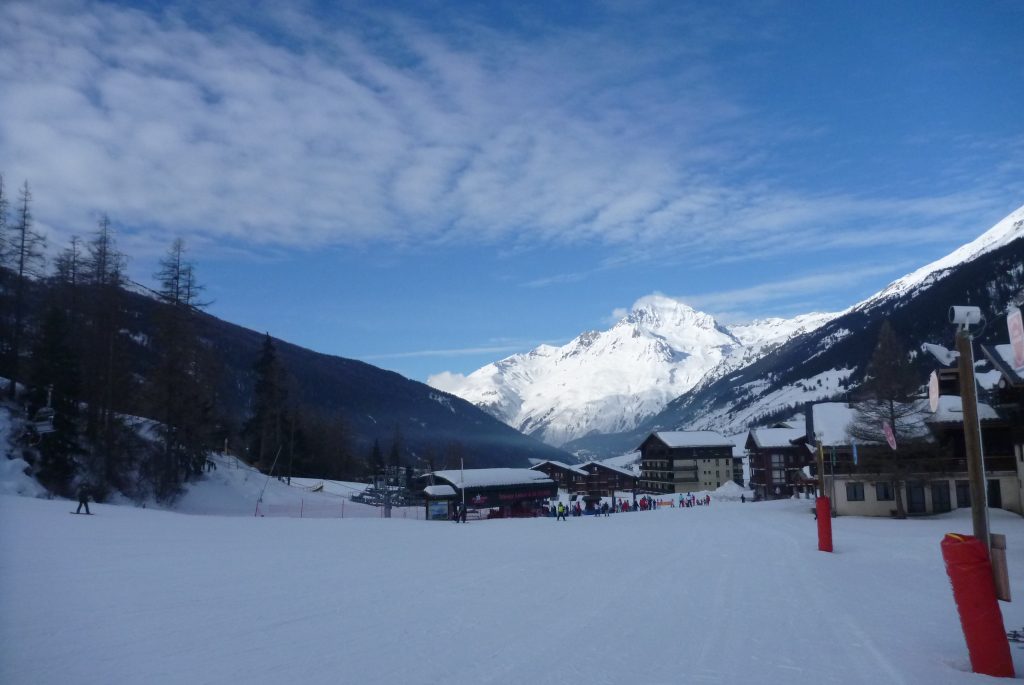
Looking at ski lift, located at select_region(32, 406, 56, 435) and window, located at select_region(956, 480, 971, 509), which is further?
window, located at select_region(956, 480, 971, 509)

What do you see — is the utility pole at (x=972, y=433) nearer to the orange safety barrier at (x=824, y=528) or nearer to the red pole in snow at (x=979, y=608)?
the red pole in snow at (x=979, y=608)

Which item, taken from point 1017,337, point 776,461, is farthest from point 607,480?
point 1017,337

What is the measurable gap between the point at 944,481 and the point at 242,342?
586 feet

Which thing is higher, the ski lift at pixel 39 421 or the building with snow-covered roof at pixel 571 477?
the ski lift at pixel 39 421

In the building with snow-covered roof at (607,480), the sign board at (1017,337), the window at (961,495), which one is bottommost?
the building with snow-covered roof at (607,480)

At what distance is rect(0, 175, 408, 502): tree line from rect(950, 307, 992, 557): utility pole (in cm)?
3627

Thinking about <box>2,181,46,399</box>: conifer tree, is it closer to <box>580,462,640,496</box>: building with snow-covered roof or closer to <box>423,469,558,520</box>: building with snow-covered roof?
<box>423,469,558,520</box>: building with snow-covered roof

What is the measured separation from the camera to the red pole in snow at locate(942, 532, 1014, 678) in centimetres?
793

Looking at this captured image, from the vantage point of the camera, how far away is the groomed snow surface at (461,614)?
26.7 ft

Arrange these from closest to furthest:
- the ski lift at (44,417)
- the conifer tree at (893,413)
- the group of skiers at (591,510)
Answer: the ski lift at (44,417) → the conifer tree at (893,413) → the group of skiers at (591,510)

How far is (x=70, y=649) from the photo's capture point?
8.56 meters

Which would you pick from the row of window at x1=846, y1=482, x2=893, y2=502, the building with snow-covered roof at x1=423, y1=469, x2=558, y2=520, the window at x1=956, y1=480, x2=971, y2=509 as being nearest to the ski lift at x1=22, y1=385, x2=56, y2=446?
the building with snow-covered roof at x1=423, y1=469, x2=558, y2=520

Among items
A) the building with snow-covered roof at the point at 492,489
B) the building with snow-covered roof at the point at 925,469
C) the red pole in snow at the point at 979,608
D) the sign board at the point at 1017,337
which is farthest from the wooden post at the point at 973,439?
the building with snow-covered roof at the point at 492,489

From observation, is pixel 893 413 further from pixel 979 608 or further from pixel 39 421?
pixel 39 421
